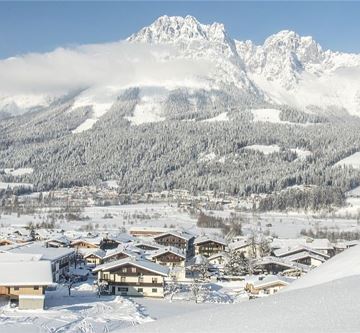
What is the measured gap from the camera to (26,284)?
100 ft

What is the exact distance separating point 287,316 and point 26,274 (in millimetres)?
25188

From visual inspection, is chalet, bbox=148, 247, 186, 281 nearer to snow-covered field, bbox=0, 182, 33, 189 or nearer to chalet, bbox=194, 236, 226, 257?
chalet, bbox=194, 236, 226, 257

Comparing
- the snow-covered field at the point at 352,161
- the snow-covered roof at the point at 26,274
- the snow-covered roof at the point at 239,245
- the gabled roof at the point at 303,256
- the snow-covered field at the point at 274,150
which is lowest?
the gabled roof at the point at 303,256

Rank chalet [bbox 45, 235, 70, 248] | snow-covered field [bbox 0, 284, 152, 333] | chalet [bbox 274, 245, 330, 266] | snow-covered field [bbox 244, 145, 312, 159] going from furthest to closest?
snow-covered field [bbox 244, 145, 312, 159] → chalet [bbox 45, 235, 70, 248] → chalet [bbox 274, 245, 330, 266] → snow-covered field [bbox 0, 284, 152, 333]

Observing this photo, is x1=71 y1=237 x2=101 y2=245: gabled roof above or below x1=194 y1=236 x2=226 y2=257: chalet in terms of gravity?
above

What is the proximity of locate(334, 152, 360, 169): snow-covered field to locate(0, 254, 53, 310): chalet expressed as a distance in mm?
149803

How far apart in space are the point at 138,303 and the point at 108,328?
9.30 metres

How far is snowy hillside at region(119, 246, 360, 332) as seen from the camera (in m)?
7.96

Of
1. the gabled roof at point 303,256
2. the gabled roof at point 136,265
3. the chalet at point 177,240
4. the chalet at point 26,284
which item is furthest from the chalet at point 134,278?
the chalet at point 177,240

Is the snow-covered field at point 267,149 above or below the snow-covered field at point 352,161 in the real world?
above

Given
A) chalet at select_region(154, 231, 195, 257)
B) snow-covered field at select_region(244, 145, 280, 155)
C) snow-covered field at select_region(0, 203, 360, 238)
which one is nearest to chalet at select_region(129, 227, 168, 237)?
snow-covered field at select_region(0, 203, 360, 238)

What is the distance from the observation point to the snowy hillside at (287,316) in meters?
7.96

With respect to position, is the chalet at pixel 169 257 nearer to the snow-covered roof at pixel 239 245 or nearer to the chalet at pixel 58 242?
the snow-covered roof at pixel 239 245

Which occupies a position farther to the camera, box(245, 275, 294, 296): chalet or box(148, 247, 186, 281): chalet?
box(148, 247, 186, 281): chalet
